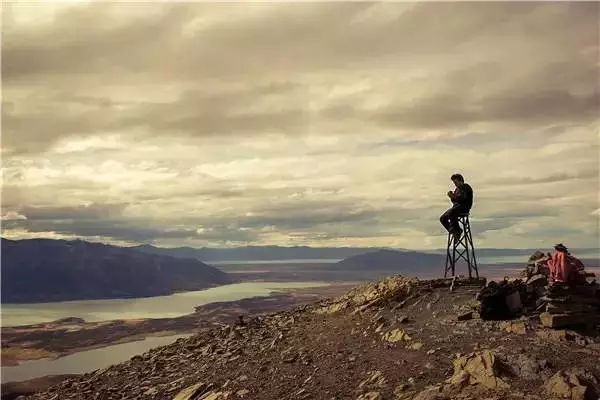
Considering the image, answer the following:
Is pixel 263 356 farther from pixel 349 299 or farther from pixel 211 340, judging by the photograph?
pixel 349 299

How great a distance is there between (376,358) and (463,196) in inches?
361

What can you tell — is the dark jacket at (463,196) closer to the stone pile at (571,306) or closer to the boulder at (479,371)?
the stone pile at (571,306)

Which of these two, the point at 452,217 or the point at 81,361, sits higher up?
the point at 452,217

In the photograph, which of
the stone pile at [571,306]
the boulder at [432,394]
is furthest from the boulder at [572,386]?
the stone pile at [571,306]

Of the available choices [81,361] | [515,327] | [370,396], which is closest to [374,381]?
[370,396]

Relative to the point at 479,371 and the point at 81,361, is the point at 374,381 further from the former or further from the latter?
the point at 81,361

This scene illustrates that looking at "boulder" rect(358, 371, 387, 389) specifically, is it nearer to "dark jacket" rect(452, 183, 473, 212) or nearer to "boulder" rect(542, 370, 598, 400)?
"boulder" rect(542, 370, 598, 400)

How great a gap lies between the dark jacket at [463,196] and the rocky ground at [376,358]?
3.71 m

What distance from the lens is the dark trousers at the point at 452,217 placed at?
2308 centimetres

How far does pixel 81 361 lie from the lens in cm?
14738

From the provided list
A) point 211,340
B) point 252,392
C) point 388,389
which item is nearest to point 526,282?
point 388,389

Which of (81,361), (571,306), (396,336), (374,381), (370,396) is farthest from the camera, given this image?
(81,361)

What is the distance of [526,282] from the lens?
2083cm

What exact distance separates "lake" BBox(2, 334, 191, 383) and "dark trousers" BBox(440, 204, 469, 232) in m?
113
